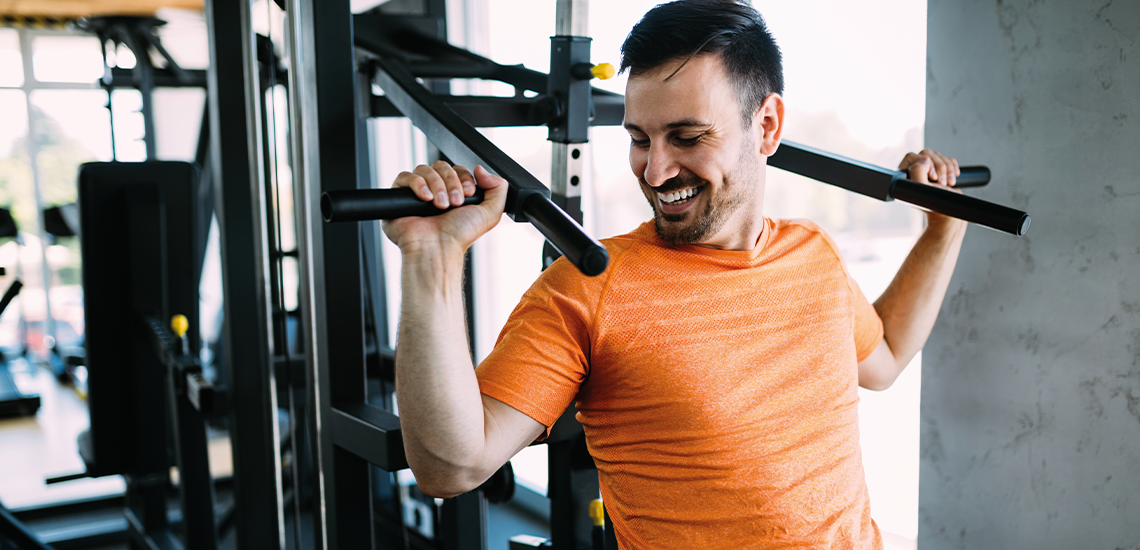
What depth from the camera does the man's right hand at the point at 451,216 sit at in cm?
85

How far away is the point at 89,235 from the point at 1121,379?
2.45 meters

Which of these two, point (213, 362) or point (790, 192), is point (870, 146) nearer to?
point (790, 192)

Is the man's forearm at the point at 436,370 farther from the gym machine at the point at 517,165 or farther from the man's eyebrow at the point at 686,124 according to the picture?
the man's eyebrow at the point at 686,124

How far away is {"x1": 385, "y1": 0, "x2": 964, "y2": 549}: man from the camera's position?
1.04 m

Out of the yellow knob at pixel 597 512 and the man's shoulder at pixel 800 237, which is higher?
the man's shoulder at pixel 800 237

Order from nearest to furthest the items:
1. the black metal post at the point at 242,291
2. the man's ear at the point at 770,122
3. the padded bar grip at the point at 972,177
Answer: the man's ear at the point at 770,122, the padded bar grip at the point at 972,177, the black metal post at the point at 242,291

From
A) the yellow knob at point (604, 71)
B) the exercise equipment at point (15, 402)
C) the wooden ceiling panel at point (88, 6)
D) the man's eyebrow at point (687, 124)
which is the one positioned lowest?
the exercise equipment at point (15, 402)

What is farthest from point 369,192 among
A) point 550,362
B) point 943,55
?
point 943,55

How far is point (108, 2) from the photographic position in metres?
3.04

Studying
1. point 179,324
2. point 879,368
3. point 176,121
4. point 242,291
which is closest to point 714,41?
point 879,368

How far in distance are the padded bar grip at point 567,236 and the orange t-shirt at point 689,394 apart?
0.25 metres

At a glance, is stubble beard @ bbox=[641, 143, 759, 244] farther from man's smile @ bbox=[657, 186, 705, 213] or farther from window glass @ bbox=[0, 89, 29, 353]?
window glass @ bbox=[0, 89, 29, 353]

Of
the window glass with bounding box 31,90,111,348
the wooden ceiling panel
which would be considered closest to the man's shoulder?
the wooden ceiling panel

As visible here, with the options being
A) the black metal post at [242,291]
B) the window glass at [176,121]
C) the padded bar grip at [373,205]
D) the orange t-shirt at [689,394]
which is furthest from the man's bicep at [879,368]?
the window glass at [176,121]
